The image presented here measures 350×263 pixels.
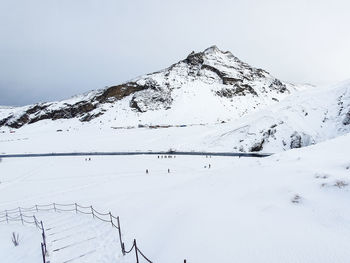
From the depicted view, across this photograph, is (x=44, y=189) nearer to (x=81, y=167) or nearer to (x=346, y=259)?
(x=81, y=167)

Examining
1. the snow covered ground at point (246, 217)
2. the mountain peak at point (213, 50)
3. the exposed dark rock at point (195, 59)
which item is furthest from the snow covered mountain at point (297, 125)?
the mountain peak at point (213, 50)

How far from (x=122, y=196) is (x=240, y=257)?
1338cm

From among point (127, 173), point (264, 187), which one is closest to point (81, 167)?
point (127, 173)

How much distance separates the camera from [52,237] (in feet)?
41.6

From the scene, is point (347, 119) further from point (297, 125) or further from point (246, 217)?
point (246, 217)

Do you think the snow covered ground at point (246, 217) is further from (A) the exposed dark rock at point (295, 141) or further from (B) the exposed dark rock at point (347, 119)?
(B) the exposed dark rock at point (347, 119)

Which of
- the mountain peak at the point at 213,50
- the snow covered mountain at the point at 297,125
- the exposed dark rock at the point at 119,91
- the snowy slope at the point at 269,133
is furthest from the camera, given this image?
the mountain peak at the point at 213,50

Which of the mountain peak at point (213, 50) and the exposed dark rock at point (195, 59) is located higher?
the mountain peak at point (213, 50)

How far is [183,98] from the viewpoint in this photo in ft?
315

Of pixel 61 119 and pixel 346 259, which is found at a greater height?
pixel 61 119

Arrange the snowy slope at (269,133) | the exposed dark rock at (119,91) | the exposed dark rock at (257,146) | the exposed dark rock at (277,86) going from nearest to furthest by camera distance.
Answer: the snowy slope at (269,133)
the exposed dark rock at (257,146)
the exposed dark rock at (119,91)
the exposed dark rock at (277,86)

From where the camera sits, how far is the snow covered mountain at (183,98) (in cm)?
8781

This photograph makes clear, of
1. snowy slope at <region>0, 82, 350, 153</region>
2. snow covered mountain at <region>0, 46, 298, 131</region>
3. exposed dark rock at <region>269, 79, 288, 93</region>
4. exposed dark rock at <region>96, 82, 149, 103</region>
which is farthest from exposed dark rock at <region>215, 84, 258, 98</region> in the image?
snowy slope at <region>0, 82, 350, 153</region>

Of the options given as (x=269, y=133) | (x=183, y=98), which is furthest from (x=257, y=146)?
(x=183, y=98)
